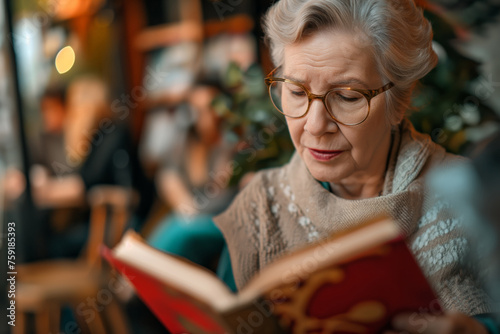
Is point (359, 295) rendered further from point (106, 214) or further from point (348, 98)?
point (106, 214)

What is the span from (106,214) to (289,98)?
0.93 metres

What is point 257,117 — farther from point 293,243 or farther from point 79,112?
point 79,112

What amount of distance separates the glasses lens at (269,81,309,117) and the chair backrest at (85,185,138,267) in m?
0.69

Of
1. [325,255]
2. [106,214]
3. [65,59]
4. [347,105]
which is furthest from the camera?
[65,59]

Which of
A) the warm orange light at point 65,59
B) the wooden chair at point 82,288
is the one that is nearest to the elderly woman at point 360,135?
the wooden chair at point 82,288

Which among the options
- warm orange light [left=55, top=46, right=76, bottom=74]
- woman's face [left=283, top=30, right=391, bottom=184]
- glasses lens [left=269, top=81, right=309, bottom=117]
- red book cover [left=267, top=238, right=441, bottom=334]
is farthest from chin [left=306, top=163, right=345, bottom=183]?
warm orange light [left=55, top=46, right=76, bottom=74]

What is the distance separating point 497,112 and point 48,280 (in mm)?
1295

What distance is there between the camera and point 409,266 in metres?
0.73

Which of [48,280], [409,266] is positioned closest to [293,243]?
[409,266]

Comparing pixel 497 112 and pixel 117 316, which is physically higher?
pixel 497 112

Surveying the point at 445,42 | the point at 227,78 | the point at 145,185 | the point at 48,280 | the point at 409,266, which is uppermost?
the point at 445,42

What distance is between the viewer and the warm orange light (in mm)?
1828

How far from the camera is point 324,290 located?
0.77 meters

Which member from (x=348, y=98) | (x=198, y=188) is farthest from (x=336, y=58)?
(x=198, y=188)
